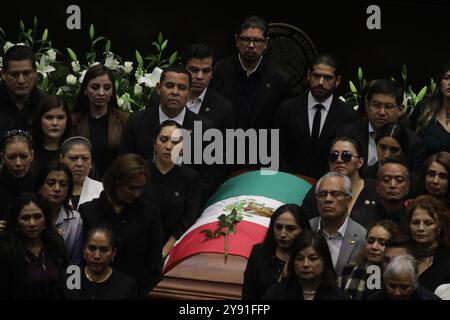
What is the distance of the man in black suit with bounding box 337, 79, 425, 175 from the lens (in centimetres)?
1122

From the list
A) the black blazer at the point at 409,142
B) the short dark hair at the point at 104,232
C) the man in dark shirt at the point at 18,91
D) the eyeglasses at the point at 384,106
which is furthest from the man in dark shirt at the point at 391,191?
the man in dark shirt at the point at 18,91

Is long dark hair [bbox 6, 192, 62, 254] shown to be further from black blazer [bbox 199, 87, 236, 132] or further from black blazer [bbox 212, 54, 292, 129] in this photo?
black blazer [bbox 212, 54, 292, 129]

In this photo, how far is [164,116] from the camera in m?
11.4

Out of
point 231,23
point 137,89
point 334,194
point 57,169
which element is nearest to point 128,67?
point 137,89

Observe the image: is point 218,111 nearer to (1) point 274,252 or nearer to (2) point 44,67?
(2) point 44,67

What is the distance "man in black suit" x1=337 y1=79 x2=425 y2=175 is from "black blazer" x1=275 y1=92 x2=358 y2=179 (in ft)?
0.66

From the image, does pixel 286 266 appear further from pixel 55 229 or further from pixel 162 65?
pixel 162 65

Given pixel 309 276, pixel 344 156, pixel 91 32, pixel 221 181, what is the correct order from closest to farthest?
pixel 309 276 < pixel 344 156 < pixel 221 181 < pixel 91 32

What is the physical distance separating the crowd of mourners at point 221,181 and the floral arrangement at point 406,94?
629mm

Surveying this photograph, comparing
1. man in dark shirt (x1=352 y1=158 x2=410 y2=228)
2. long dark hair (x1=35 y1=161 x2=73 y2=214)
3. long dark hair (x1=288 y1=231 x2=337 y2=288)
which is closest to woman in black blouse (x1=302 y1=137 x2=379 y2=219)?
man in dark shirt (x1=352 y1=158 x2=410 y2=228)

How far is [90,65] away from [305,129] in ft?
5.85

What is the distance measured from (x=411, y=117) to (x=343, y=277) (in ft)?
6.55

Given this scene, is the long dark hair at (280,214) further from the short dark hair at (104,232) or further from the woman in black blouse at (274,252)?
the short dark hair at (104,232)

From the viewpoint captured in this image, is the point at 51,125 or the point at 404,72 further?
the point at 404,72
